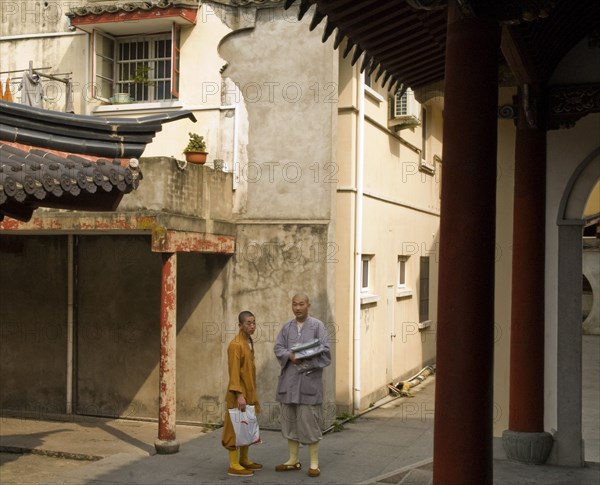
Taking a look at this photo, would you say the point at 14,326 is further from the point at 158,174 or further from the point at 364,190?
the point at 364,190

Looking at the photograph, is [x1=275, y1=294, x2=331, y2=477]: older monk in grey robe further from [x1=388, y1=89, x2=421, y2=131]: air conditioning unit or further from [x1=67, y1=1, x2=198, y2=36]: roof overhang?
[x1=388, y1=89, x2=421, y2=131]: air conditioning unit

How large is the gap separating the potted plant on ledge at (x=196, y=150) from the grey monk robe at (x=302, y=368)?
3783 millimetres

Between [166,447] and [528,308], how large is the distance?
16.6 ft

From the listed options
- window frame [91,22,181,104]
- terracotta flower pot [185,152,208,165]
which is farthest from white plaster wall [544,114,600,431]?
window frame [91,22,181,104]

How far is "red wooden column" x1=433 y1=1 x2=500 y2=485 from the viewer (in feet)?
15.0

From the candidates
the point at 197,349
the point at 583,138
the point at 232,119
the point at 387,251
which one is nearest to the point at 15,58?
the point at 232,119

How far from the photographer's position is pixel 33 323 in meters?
14.0

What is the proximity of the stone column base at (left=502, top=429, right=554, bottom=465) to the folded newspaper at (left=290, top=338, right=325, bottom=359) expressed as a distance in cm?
222

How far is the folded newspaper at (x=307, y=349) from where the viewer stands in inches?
375

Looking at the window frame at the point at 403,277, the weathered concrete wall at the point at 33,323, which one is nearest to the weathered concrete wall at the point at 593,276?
the window frame at the point at 403,277

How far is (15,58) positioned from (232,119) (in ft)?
13.6

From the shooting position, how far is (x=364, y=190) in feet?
45.8

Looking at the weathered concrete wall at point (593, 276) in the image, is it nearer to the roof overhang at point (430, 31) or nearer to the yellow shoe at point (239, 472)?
Answer: the yellow shoe at point (239, 472)

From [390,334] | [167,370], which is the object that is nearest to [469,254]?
[167,370]
